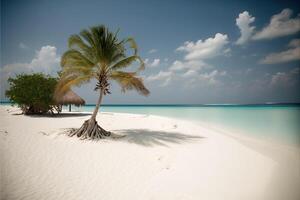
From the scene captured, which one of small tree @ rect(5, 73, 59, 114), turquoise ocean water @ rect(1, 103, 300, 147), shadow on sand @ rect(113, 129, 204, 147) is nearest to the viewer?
shadow on sand @ rect(113, 129, 204, 147)

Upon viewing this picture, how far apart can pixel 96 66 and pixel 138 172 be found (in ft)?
15.9

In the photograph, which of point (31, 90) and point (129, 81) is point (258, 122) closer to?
point (129, 81)

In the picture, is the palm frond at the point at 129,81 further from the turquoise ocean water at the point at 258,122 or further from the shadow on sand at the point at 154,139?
the turquoise ocean water at the point at 258,122

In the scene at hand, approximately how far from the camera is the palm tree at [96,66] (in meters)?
7.11

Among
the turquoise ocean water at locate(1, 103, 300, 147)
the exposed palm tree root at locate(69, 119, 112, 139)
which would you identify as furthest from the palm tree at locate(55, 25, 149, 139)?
the turquoise ocean water at locate(1, 103, 300, 147)

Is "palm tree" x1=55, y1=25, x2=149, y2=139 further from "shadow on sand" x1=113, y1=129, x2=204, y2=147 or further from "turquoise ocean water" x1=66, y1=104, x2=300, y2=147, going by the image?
"turquoise ocean water" x1=66, y1=104, x2=300, y2=147

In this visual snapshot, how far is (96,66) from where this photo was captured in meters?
7.39


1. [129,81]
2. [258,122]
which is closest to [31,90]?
[129,81]

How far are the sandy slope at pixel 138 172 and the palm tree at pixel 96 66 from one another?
50.1 inches

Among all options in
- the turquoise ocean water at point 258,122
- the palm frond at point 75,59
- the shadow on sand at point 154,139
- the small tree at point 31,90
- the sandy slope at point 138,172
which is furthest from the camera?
the small tree at point 31,90

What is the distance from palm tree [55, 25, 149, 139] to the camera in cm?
711

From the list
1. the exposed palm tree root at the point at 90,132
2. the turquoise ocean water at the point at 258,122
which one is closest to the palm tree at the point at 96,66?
the exposed palm tree root at the point at 90,132

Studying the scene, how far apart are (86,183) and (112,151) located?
6.64ft

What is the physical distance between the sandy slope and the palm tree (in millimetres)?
1272
